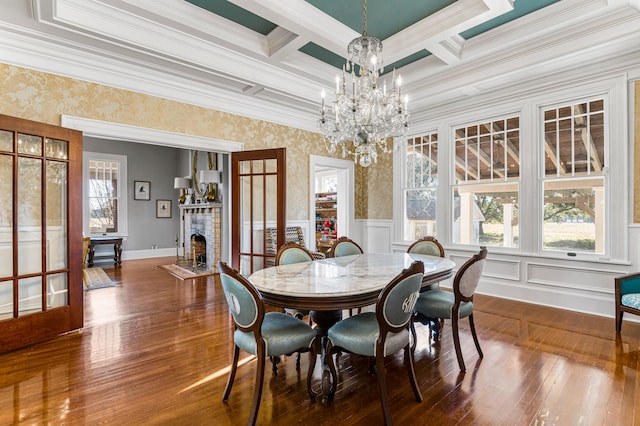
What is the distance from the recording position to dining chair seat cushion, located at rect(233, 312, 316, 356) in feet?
6.51

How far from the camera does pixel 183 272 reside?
6.39 meters

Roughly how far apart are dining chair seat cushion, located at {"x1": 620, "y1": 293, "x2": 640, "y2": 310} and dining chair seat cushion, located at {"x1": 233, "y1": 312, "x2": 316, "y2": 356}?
10.3 feet

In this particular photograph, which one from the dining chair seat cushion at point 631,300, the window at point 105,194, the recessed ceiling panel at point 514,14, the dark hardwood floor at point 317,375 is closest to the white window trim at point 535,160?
the dining chair seat cushion at point 631,300

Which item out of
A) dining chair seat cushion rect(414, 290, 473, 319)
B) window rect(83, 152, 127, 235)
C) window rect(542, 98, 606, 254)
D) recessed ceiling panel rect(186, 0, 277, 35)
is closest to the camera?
dining chair seat cushion rect(414, 290, 473, 319)

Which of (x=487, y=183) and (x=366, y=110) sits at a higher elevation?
(x=366, y=110)

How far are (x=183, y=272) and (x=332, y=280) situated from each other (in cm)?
501

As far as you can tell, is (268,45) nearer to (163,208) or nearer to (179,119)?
(179,119)

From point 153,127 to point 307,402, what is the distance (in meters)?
3.49

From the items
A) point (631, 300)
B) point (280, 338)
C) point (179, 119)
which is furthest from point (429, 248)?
point (179, 119)

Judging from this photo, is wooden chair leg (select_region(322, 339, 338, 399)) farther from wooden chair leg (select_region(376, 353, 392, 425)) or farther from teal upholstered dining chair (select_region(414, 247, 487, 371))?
teal upholstered dining chair (select_region(414, 247, 487, 371))

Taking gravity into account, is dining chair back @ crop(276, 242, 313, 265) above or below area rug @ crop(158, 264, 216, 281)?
above

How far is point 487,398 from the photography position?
213cm

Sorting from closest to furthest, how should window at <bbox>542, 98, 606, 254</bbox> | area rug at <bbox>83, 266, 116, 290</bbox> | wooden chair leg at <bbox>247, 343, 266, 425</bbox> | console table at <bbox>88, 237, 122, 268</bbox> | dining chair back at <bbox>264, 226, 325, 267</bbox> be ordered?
wooden chair leg at <bbox>247, 343, 266, 425</bbox>
window at <bbox>542, 98, 606, 254</bbox>
dining chair back at <bbox>264, 226, 325, 267</bbox>
area rug at <bbox>83, 266, 116, 290</bbox>
console table at <bbox>88, 237, 122, 268</bbox>

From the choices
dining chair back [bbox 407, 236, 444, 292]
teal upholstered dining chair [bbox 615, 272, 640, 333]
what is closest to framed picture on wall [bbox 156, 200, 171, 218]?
dining chair back [bbox 407, 236, 444, 292]
